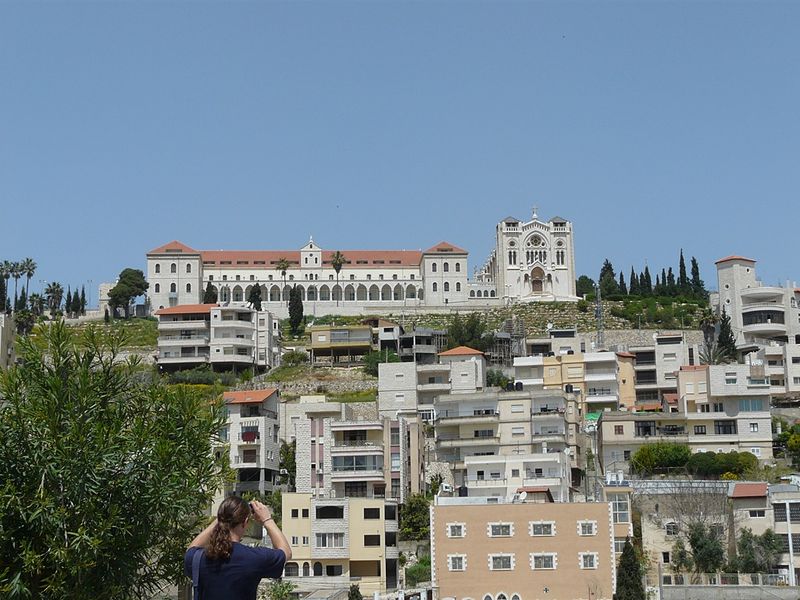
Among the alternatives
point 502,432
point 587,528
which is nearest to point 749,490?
point 587,528

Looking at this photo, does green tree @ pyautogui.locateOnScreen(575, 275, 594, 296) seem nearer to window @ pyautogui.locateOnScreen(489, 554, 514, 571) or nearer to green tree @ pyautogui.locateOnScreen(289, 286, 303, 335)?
green tree @ pyautogui.locateOnScreen(289, 286, 303, 335)

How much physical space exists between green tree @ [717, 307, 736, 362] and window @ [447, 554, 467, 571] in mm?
40920

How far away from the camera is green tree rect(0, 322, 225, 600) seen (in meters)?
26.2

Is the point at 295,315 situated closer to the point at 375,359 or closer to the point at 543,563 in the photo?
the point at 375,359

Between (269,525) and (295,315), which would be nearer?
(269,525)

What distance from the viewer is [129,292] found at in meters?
122

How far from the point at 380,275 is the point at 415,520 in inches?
3301

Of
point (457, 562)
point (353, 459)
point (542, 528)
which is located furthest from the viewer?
point (353, 459)

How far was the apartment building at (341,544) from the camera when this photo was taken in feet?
173

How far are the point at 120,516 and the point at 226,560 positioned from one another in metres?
20.2

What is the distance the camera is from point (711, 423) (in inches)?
2579

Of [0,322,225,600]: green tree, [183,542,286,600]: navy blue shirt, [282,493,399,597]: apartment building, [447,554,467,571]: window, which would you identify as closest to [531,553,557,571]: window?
[447,554,467,571]: window

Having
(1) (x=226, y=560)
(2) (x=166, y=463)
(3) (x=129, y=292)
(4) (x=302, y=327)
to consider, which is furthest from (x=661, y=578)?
(3) (x=129, y=292)

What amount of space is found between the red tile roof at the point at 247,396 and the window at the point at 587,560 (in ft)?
80.4
